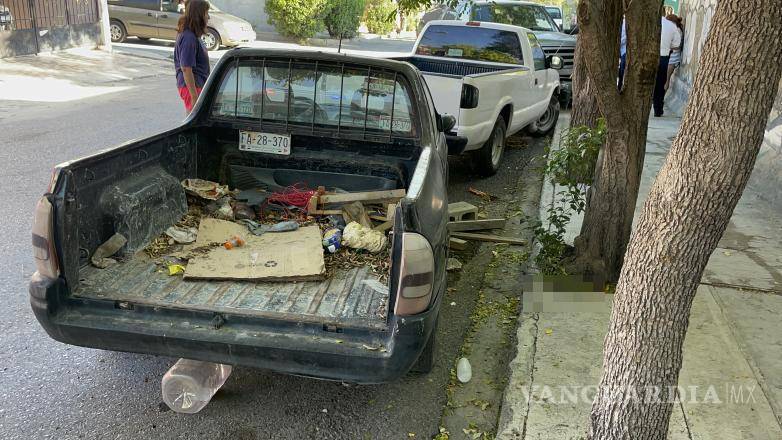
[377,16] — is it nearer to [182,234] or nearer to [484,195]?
[484,195]

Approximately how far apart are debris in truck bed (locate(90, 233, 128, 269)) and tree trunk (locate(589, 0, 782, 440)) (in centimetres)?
266


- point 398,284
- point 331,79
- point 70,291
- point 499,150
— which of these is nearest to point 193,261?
point 70,291

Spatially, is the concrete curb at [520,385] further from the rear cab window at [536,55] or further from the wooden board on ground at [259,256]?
the rear cab window at [536,55]

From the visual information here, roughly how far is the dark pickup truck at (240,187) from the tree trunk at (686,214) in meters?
0.91

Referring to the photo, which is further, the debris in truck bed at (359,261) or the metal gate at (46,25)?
the metal gate at (46,25)

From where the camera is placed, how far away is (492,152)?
8.99 m

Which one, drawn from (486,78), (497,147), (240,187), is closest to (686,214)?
(240,187)

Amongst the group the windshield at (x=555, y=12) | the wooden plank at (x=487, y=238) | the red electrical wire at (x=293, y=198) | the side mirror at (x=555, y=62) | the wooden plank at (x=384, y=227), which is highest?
the windshield at (x=555, y=12)

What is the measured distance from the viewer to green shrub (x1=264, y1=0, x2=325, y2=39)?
82.3 ft

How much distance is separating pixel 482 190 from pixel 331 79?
387 centimetres

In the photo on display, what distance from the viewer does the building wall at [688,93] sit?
785 centimetres

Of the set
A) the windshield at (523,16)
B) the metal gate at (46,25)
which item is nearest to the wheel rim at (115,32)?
the metal gate at (46,25)

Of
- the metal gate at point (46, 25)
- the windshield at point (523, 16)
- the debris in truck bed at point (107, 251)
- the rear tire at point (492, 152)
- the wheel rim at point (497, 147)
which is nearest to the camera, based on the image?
the debris in truck bed at point (107, 251)

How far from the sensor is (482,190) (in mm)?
8516
